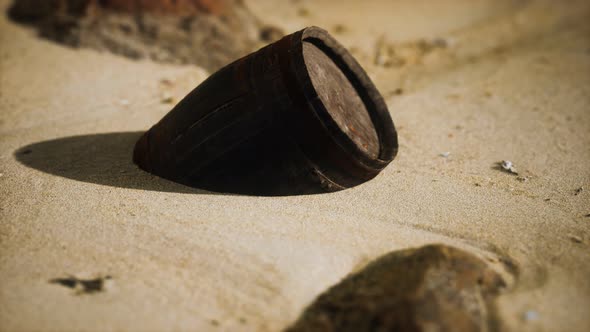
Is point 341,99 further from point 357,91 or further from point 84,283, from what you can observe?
point 84,283

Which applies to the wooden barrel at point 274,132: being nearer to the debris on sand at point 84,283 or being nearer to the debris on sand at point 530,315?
the debris on sand at point 84,283

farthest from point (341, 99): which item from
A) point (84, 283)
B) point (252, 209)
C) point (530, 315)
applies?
point (84, 283)

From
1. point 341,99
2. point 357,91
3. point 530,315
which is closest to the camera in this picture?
point 530,315

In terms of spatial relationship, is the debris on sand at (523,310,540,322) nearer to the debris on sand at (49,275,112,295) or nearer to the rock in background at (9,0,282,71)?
the debris on sand at (49,275,112,295)

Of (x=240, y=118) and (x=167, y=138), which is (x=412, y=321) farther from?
(x=167, y=138)

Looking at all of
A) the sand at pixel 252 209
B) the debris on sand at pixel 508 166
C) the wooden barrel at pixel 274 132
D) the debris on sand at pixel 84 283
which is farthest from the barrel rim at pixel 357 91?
the debris on sand at pixel 84 283

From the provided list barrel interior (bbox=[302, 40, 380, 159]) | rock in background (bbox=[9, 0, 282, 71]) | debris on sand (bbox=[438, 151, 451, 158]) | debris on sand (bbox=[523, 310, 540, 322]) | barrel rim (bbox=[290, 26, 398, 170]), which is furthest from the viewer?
rock in background (bbox=[9, 0, 282, 71])

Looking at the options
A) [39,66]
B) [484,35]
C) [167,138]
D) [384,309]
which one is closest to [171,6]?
[39,66]

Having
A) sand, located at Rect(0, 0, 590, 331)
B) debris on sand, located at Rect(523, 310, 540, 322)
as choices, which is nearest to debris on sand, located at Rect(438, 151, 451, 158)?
sand, located at Rect(0, 0, 590, 331)
